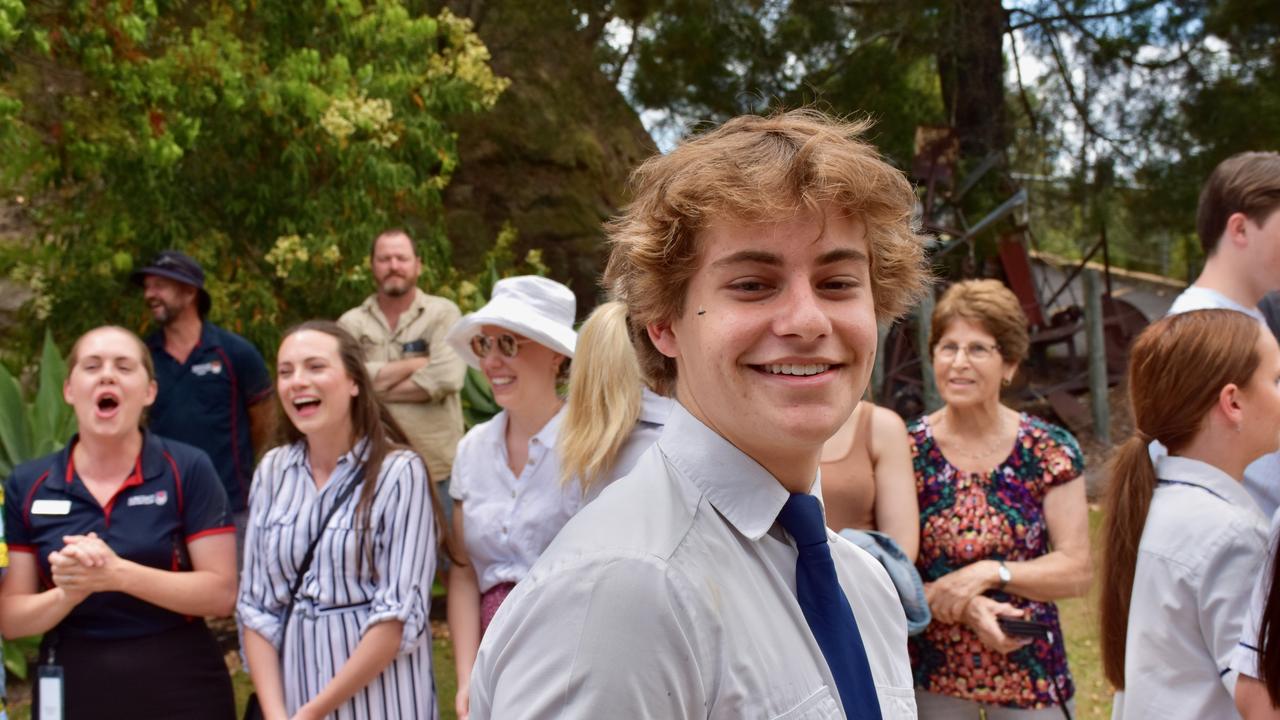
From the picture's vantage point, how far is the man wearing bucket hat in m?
1.25

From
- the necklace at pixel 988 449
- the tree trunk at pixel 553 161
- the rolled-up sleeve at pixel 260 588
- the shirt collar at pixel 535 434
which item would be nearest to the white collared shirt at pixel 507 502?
the shirt collar at pixel 535 434

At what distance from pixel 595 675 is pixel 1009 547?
2.45 metres

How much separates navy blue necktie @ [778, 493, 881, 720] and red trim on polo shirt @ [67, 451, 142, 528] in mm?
2725

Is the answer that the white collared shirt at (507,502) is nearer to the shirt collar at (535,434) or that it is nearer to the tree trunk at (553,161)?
the shirt collar at (535,434)

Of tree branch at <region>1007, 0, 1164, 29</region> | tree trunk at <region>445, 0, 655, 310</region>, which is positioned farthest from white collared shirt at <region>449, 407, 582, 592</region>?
tree branch at <region>1007, 0, 1164, 29</region>

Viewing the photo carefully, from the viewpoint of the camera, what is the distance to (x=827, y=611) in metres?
1.45

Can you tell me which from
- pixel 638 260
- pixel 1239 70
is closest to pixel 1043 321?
pixel 1239 70

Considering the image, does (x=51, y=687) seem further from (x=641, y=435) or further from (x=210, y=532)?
(x=641, y=435)

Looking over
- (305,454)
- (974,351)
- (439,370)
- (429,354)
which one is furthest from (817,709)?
(429,354)

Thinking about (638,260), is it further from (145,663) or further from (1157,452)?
(145,663)

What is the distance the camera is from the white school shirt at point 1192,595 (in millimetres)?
2357

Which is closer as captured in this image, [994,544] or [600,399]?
[600,399]

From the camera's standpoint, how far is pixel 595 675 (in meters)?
1.22

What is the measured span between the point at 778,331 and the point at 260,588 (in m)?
2.50
